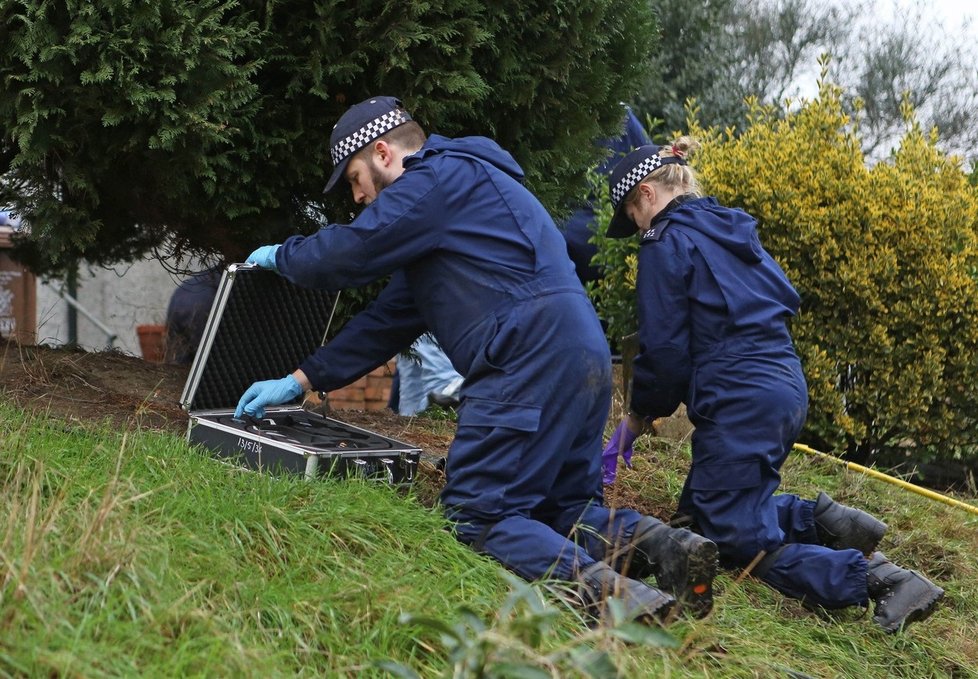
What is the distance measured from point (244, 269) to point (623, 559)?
1711 millimetres

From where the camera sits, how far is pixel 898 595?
13.6 feet

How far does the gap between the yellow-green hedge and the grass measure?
210 centimetres

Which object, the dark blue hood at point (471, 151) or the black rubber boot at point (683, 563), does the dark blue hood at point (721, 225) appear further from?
the black rubber boot at point (683, 563)

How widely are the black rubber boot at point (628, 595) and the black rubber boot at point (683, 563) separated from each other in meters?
0.08

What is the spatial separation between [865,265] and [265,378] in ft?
11.3

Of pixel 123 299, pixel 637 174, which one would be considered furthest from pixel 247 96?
pixel 123 299

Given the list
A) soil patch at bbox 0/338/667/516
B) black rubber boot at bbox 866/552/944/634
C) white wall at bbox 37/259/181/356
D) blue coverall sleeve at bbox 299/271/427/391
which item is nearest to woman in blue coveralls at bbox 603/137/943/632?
black rubber boot at bbox 866/552/944/634

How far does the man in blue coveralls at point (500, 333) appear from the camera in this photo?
365 cm

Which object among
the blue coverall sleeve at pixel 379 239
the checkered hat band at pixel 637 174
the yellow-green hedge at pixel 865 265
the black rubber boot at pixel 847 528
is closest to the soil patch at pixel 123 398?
the black rubber boot at pixel 847 528

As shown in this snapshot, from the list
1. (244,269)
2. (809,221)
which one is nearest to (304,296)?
(244,269)

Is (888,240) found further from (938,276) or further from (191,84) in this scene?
(191,84)

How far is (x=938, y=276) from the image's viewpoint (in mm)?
6270

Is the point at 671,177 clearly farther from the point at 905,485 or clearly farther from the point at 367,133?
the point at 905,485

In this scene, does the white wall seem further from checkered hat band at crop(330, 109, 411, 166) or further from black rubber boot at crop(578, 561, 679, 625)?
black rubber boot at crop(578, 561, 679, 625)
